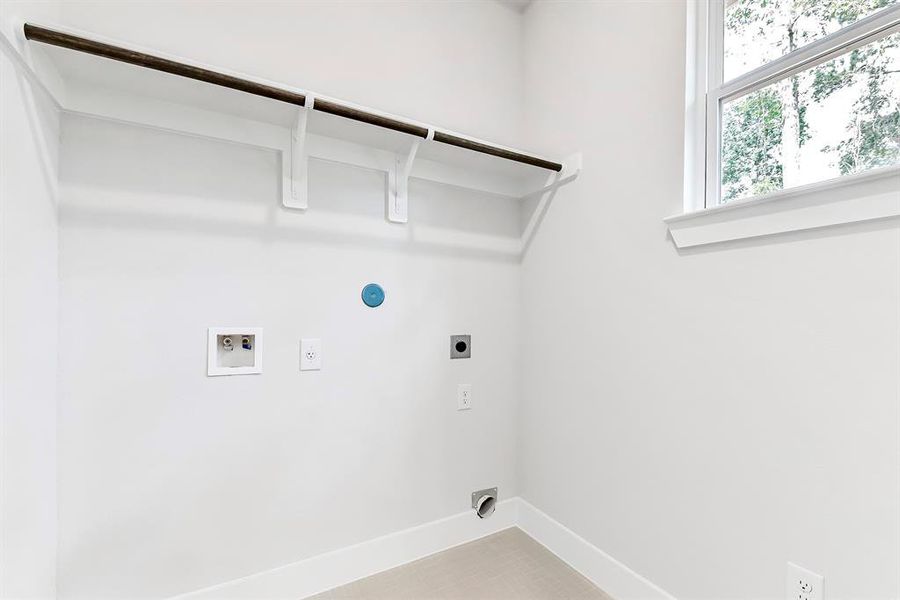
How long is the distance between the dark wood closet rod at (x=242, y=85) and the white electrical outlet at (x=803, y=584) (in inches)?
60.5

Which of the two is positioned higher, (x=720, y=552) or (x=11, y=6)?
(x=11, y=6)

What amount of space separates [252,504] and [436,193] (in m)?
1.43

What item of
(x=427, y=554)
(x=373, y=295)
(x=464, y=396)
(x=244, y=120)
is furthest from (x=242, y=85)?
(x=427, y=554)

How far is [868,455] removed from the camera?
0.96 metres

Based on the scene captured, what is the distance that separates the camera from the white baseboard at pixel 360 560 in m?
1.45

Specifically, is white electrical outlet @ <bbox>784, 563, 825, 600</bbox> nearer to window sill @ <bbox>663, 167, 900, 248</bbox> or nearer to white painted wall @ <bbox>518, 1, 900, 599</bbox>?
white painted wall @ <bbox>518, 1, 900, 599</bbox>

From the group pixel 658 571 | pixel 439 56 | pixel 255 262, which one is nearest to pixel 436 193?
pixel 439 56

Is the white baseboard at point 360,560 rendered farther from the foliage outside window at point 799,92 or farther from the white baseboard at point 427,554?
the foliage outside window at point 799,92

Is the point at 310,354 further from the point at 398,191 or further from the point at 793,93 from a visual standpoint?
the point at 793,93

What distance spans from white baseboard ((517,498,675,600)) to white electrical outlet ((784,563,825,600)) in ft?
1.30

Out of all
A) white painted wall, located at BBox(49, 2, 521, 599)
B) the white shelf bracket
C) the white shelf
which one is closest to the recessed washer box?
white painted wall, located at BBox(49, 2, 521, 599)

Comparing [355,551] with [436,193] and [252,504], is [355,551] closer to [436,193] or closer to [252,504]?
[252,504]

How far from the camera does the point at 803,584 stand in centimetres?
105

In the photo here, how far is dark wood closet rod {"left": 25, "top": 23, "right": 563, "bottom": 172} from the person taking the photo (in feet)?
3.22
